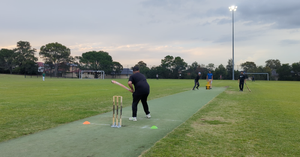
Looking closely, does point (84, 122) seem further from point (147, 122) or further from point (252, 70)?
point (252, 70)

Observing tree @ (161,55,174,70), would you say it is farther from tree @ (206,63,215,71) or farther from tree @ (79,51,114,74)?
tree @ (79,51,114,74)

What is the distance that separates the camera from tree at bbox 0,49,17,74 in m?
84.9

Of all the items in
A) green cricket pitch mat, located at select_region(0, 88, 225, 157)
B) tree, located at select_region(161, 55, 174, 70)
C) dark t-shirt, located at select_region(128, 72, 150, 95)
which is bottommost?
green cricket pitch mat, located at select_region(0, 88, 225, 157)

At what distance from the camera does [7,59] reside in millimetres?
84500

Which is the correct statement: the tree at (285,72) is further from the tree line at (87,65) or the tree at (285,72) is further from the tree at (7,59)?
the tree at (7,59)

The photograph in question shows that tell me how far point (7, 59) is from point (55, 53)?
64.9ft

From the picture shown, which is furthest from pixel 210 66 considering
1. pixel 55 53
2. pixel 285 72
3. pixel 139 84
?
pixel 139 84

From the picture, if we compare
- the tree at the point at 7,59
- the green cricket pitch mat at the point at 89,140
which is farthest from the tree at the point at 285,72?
the tree at the point at 7,59

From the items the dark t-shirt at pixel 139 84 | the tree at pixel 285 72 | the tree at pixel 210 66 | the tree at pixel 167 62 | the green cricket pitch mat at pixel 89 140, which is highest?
the tree at pixel 167 62

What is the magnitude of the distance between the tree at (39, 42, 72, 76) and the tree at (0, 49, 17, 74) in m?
13.5

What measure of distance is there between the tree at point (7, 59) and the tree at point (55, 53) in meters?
13.5

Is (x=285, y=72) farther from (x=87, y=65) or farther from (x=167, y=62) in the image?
(x=87, y=65)

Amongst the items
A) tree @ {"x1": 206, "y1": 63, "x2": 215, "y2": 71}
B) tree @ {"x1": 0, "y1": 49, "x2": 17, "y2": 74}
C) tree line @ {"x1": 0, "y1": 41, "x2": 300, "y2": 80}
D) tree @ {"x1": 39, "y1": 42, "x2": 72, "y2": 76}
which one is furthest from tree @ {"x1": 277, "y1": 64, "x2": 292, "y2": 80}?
tree @ {"x1": 0, "y1": 49, "x2": 17, "y2": 74}

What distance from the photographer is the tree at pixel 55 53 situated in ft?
270
